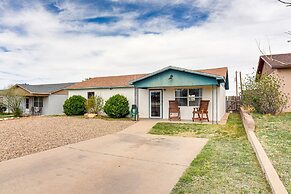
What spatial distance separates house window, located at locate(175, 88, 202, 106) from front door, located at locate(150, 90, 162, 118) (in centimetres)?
132

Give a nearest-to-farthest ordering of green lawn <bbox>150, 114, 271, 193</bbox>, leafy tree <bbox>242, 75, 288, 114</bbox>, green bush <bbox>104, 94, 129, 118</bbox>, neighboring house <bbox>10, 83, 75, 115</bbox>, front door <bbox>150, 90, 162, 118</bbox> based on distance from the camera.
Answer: green lawn <bbox>150, 114, 271, 193</bbox> < leafy tree <bbox>242, 75, 288, 114</bbox> < front door <bbox>150, 90, 162, 118</bbox> < green bush <bbox>104, 94, 129, 118</bbox> < neighboring house <bbox>10, 83, 75, 115</bbox>

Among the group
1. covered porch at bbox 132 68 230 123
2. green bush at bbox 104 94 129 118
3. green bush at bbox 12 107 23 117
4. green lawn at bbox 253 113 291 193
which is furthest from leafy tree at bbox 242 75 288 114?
green bush at bbox 12 107 23 117

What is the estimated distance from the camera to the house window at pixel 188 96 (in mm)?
14673

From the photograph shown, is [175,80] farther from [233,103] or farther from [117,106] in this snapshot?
[233,103]

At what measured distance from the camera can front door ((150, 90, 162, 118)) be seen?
1590 cm

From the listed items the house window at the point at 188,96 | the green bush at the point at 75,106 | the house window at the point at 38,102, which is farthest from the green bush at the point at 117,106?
the house window at the point at 38,102

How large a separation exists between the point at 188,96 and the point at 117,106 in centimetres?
516

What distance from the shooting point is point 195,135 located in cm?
973

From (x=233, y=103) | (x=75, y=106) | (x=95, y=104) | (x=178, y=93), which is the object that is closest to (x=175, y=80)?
(x=178, y=93)

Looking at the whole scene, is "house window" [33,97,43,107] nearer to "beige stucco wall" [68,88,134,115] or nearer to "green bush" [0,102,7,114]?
"green bush" [0,102,7,114]

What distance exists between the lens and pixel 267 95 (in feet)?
47.3

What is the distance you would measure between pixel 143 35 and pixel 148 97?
440 cm

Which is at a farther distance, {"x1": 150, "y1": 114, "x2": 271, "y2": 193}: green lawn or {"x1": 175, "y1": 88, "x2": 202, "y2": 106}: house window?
{"x1": 175, "y1": 88, "x2": 202, "y2": 106}: house window

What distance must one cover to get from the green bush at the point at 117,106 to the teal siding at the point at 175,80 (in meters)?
2.39
